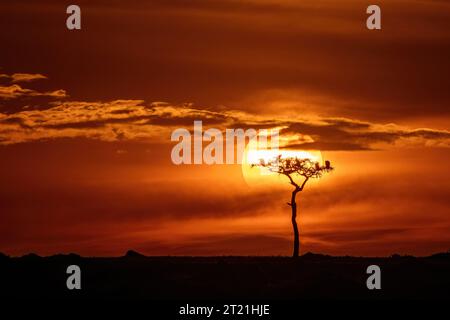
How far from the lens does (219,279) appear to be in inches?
3629

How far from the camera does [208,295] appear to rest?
9056 cm

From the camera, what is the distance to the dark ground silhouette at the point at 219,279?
9081 cm

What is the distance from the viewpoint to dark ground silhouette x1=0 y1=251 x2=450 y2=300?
298 ft

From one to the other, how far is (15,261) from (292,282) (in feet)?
59.0

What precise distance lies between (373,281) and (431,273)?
174 inches
